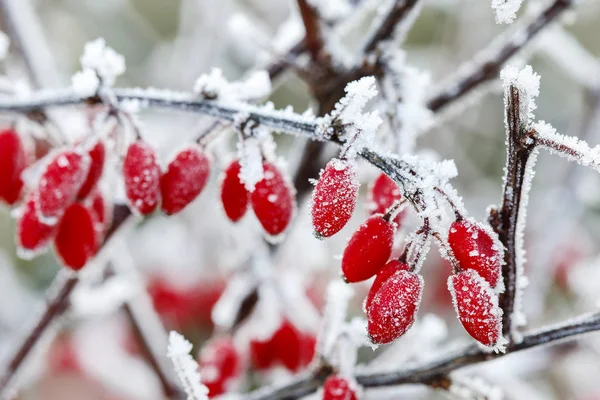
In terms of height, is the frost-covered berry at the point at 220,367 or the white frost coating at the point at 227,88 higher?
the white frost coating at the point at 227,88

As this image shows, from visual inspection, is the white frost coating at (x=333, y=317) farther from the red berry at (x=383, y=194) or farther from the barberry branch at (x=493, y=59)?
the barberry branch at (x=493, y=59)

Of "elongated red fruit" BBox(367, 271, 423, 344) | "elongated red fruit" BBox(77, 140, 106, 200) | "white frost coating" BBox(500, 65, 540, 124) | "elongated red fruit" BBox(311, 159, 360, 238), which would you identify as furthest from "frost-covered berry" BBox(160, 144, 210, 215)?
"white frost coating" BBox(500, 65, 540, 124)

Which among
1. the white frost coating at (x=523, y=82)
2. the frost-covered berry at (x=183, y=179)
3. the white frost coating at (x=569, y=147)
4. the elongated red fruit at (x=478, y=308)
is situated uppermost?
the frost-covered berry at (x=183, y=179)

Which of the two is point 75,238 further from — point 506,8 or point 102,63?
point 506,8

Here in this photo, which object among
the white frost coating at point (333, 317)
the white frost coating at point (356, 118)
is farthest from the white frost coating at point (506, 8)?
the white frost coating at point (333, 317)

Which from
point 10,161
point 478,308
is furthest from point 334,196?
point 10,161

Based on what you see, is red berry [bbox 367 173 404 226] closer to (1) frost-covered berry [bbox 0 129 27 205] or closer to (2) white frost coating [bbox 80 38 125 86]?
(2) white frost coating [bbox 80 38 125 86]

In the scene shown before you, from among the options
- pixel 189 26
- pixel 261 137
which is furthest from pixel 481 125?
pixel 261 137
